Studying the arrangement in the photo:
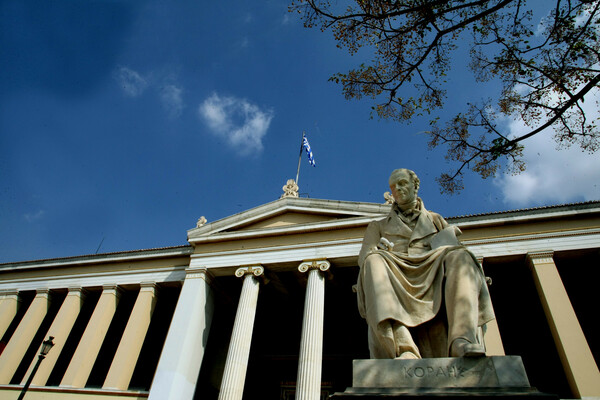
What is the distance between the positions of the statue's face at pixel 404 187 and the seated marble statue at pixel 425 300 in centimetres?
48

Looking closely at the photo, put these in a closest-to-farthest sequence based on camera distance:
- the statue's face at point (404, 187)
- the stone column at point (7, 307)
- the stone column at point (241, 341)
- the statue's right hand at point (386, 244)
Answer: the statue's right hand at point (386, 244) < the statue's face at point (404, 187) < the stone column at point (241, 341) < the stone column at point (7, 307)

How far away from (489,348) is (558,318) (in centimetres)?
252

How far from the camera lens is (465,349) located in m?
2.71

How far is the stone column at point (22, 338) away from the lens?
19.1 meters

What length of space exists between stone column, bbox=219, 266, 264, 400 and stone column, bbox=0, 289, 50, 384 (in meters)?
12.0

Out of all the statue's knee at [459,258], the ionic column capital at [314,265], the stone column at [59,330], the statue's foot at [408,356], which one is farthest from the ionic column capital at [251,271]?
the statue's foot at [408,356]

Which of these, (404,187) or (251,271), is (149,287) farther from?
(404,187)

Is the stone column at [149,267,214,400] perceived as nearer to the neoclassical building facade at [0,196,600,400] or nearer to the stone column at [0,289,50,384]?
the neoclassical building facade at [0,196,600,400]

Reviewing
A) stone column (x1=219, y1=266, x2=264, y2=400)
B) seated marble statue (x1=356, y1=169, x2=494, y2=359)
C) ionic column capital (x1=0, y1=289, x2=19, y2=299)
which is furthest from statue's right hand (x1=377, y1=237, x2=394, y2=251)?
ionic column capital (x1=0, y1=289, x2=19, y2=299)

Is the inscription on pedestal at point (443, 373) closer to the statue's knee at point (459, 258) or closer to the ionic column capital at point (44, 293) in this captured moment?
the statue's knee at point (459, 258)

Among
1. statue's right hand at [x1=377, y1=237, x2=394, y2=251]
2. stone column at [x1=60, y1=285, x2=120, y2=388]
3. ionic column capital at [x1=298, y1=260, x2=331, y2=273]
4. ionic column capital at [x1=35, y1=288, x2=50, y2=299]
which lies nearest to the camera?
statue's right hand at [x1=377, y1=237, x2=394, y2=251]

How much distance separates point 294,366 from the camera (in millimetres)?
18438

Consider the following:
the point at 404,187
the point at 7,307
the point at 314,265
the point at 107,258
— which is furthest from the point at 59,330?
the point at 404,187

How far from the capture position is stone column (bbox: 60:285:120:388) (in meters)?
16.9
